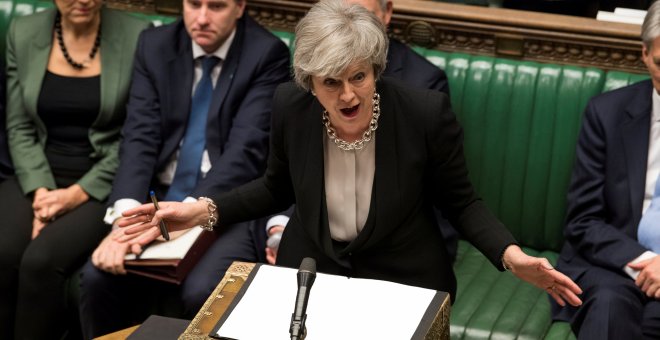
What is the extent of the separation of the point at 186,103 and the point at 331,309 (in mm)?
1643

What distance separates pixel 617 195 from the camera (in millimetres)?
3422

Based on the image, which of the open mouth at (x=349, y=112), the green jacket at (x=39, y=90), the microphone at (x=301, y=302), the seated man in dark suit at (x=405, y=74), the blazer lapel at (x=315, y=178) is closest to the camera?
the microphone at (x=301, y=302)

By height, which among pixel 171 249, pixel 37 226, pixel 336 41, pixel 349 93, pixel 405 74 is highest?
pixel 336 41

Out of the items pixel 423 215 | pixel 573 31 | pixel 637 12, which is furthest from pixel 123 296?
pixel 637 12

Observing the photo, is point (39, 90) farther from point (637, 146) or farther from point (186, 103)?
point (637, 146)

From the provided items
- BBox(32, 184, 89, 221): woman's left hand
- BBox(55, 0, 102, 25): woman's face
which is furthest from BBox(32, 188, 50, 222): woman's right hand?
BBox(55, 0, 102, 25): woman's face

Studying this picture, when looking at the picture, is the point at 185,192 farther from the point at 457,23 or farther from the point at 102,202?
the point at 457,23

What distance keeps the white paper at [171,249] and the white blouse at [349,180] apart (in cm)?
68

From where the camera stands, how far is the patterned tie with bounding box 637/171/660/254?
330cm

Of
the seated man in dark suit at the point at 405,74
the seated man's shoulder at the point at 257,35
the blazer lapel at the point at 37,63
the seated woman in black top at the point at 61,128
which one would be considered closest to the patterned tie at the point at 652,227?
the seated man in dark suit at the point at 405,74

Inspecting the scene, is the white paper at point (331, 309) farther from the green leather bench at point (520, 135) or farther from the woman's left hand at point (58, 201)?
the woman's left hand at point (58, 201)

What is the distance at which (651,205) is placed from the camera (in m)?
3.38

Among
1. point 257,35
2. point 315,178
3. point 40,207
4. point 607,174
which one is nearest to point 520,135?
point 607,174

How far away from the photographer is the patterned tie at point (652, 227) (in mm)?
3305
